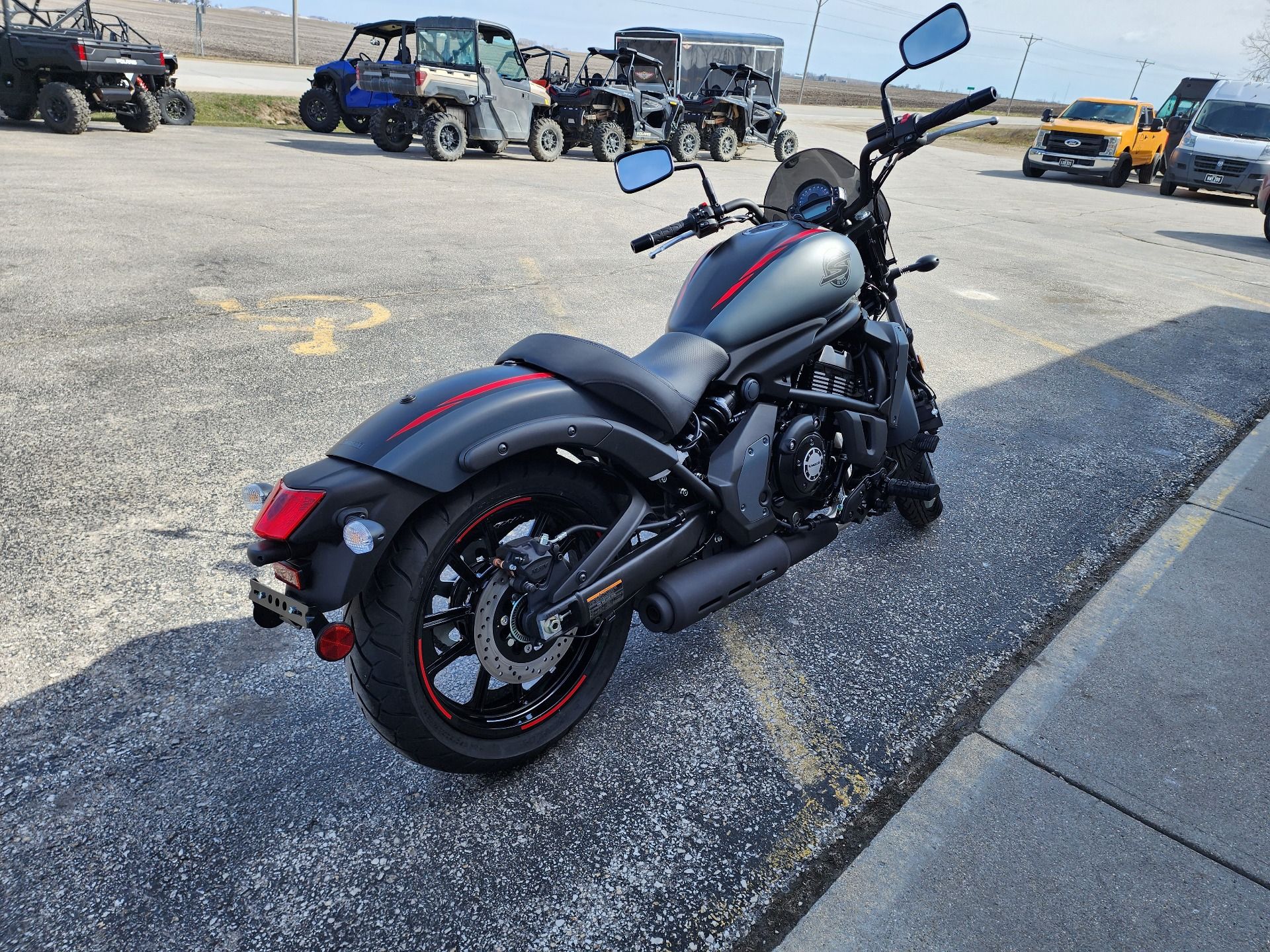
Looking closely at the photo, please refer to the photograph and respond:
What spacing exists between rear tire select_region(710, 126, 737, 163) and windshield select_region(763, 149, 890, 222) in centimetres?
1726

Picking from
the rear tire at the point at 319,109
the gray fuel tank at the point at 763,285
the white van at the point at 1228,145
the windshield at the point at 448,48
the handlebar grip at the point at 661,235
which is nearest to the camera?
the gray fuel tank at the point at 763,285

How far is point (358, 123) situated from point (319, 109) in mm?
844

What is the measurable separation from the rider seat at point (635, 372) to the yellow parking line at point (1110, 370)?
4657mm

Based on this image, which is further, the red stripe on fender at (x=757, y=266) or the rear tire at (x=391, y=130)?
the rear tire at (x=391, y=130)

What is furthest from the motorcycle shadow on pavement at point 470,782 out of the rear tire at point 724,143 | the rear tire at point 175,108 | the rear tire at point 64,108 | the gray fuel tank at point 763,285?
the rear tire at point 724,143

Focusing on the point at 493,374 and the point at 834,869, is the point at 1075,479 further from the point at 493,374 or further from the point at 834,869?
the point at 493,374

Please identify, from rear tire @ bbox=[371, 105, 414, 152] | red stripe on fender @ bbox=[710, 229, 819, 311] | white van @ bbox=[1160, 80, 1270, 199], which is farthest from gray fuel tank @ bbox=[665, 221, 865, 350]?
white van @ bbox=[1160, 80, 1270, 199]

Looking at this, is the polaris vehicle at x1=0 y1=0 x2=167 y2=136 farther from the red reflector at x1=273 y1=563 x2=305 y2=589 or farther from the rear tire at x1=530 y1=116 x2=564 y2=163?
the red reflector at x1=273 y1=563 x2=305 y2=589

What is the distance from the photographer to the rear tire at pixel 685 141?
18.5 m

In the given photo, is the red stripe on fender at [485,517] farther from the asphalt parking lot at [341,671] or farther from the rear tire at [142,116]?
the rear tire at [142,116]

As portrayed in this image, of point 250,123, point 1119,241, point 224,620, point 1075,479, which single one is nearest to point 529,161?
point 250,123

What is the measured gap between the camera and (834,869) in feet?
7.32

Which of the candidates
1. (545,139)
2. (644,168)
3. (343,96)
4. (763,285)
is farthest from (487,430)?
(343,96)

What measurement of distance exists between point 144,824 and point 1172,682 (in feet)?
10.5
